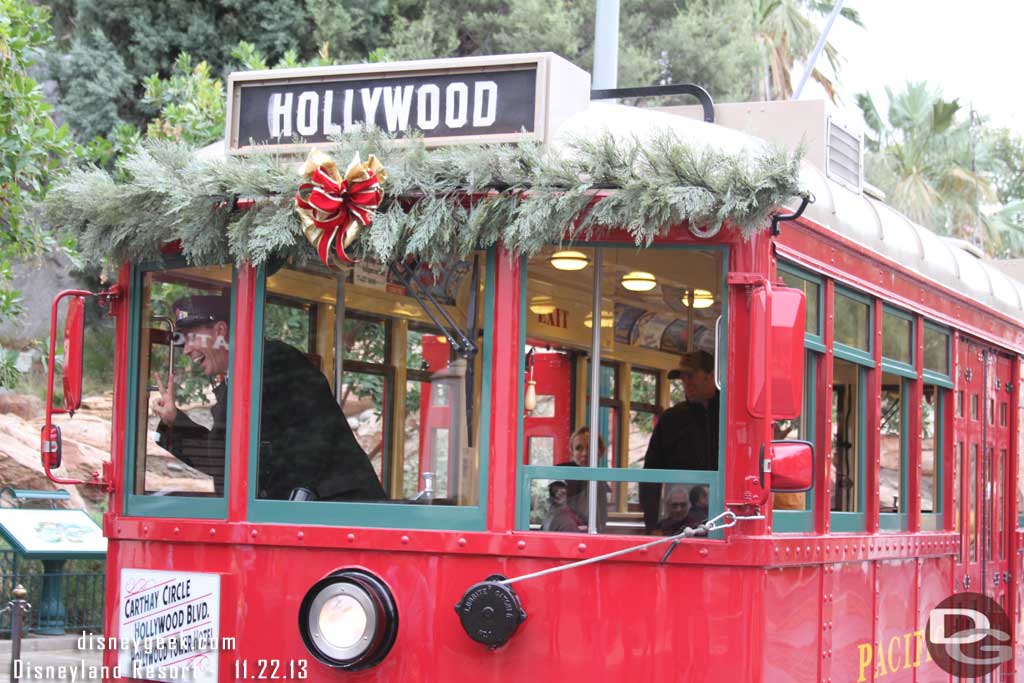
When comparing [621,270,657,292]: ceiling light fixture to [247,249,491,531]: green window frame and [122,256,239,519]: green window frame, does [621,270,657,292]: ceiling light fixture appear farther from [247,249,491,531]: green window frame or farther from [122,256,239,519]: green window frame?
[122,256,239,519]: green window frame

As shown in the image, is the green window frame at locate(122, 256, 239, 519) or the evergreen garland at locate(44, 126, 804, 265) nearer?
the evergreen garland at locate(44, 126, 804, 265)

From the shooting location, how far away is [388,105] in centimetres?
532

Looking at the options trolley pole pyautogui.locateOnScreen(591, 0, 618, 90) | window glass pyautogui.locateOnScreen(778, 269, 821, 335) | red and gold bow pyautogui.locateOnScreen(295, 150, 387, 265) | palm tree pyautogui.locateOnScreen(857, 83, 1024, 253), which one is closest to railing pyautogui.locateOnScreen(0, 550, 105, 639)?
trolley pole pyautogui.locateOnScreen(591, 0, 618, 90)

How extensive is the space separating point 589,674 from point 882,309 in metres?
2.19

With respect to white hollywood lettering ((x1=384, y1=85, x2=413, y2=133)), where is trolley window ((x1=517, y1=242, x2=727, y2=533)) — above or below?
below

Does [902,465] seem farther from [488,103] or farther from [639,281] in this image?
[488,103]

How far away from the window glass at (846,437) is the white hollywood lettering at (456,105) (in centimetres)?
181

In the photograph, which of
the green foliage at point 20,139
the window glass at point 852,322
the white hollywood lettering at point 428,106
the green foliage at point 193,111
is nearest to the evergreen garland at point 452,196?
the white hollywood lettering at point 428,106

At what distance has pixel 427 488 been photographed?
17.4 ft

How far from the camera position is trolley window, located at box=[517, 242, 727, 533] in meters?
4.98

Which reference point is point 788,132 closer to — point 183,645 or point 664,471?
point 664,471

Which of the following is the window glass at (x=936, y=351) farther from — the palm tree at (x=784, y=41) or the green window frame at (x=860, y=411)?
the palm tree at (x=784, y=41)

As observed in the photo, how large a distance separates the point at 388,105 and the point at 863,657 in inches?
114

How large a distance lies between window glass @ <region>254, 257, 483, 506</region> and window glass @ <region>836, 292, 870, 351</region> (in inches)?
60.5
